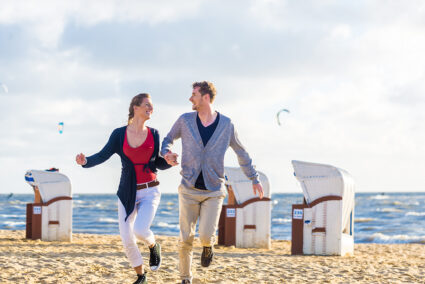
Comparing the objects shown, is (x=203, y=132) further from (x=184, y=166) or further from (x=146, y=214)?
(x=146, y=214)

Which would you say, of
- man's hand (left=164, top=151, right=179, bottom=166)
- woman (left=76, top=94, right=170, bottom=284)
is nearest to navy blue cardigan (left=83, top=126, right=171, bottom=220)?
woman (left=76, top=94, right=170, bottom=284)

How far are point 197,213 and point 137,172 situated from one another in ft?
2.06

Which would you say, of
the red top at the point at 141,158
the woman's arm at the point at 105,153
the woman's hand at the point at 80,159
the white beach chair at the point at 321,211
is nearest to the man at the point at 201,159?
the red top at the point at 141,158

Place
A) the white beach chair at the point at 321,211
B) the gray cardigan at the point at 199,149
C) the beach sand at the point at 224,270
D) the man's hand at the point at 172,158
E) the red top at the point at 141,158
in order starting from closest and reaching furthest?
the man's hand at the point at 172,158 < the gray cardigan at the point at 199,149 < the red top at the point at 141,158 < the beach sand at the point at 224,270 < the white beach chair at the point at 321,211

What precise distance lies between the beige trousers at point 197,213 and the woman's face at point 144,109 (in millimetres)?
717

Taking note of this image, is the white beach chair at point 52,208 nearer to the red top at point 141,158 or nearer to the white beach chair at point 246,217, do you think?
the white beach chair at point 246,217

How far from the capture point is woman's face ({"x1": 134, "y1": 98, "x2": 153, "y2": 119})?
4.89m

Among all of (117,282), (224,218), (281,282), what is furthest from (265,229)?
(117,282)

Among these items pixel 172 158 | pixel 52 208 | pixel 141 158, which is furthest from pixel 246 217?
pixel 172 158

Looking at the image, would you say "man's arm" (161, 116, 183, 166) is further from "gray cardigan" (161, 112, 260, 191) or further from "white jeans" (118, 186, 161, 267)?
"white jeans" (118, 186, 161, 267)

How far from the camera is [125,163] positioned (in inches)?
191

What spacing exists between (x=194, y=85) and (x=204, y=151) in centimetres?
57

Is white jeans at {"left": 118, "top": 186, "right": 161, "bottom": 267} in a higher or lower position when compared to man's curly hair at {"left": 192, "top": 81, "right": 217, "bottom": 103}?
lower

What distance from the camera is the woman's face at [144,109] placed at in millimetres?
4891
